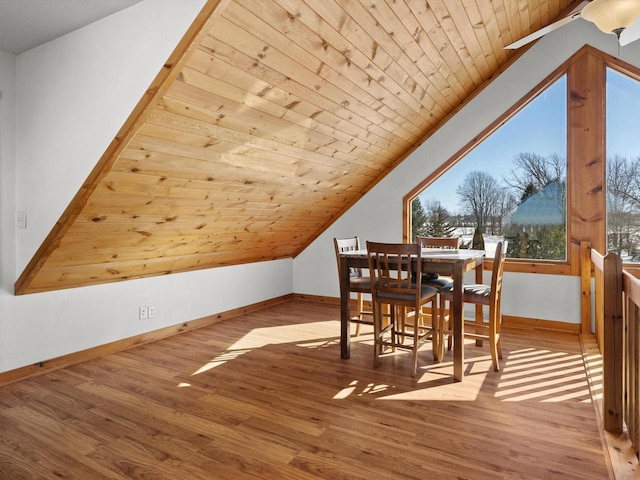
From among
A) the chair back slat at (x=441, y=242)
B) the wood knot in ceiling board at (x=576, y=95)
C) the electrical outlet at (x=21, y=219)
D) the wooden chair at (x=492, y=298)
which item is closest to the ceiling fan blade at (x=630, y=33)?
the wooden chair at (x=492, y=298)

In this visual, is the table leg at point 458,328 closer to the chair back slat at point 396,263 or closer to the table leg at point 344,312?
the chair back slat at point 396,263

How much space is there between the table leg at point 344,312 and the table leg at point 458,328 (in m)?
0.84

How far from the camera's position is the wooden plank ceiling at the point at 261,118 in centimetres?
214

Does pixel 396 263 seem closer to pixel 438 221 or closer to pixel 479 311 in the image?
pixel 479 311

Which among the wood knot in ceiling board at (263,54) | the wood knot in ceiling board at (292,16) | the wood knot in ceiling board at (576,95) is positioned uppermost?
the wood knot in ceiling board at (576,95)

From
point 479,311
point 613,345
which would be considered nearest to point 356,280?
point 479,311

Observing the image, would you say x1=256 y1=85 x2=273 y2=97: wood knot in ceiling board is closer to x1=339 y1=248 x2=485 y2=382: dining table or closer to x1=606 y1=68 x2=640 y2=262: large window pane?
x1=339 y1=248 x2=485 y2=382: dining table

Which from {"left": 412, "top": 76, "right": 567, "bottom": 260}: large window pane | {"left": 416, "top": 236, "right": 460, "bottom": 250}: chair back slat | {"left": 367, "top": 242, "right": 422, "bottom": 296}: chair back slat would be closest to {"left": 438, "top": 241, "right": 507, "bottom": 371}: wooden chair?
{"left": 367, "top": 242, "right": 422, "bottom": 296}: chair back slat

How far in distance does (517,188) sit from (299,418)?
132 inches

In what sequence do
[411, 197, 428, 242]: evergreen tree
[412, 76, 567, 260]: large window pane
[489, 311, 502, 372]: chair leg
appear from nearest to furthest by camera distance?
[489, 311, 502, 372]: chair leg, [412, 76, 567, 260]: large window pane, [411, 197, 428, 242]: evergreen tree

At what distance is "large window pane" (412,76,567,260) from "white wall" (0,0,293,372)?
131 inches

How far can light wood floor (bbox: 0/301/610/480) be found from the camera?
185 centimetres

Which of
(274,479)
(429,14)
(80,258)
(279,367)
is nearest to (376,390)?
(279,367)

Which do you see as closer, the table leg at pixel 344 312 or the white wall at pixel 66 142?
the white wall at pixel 66 142
